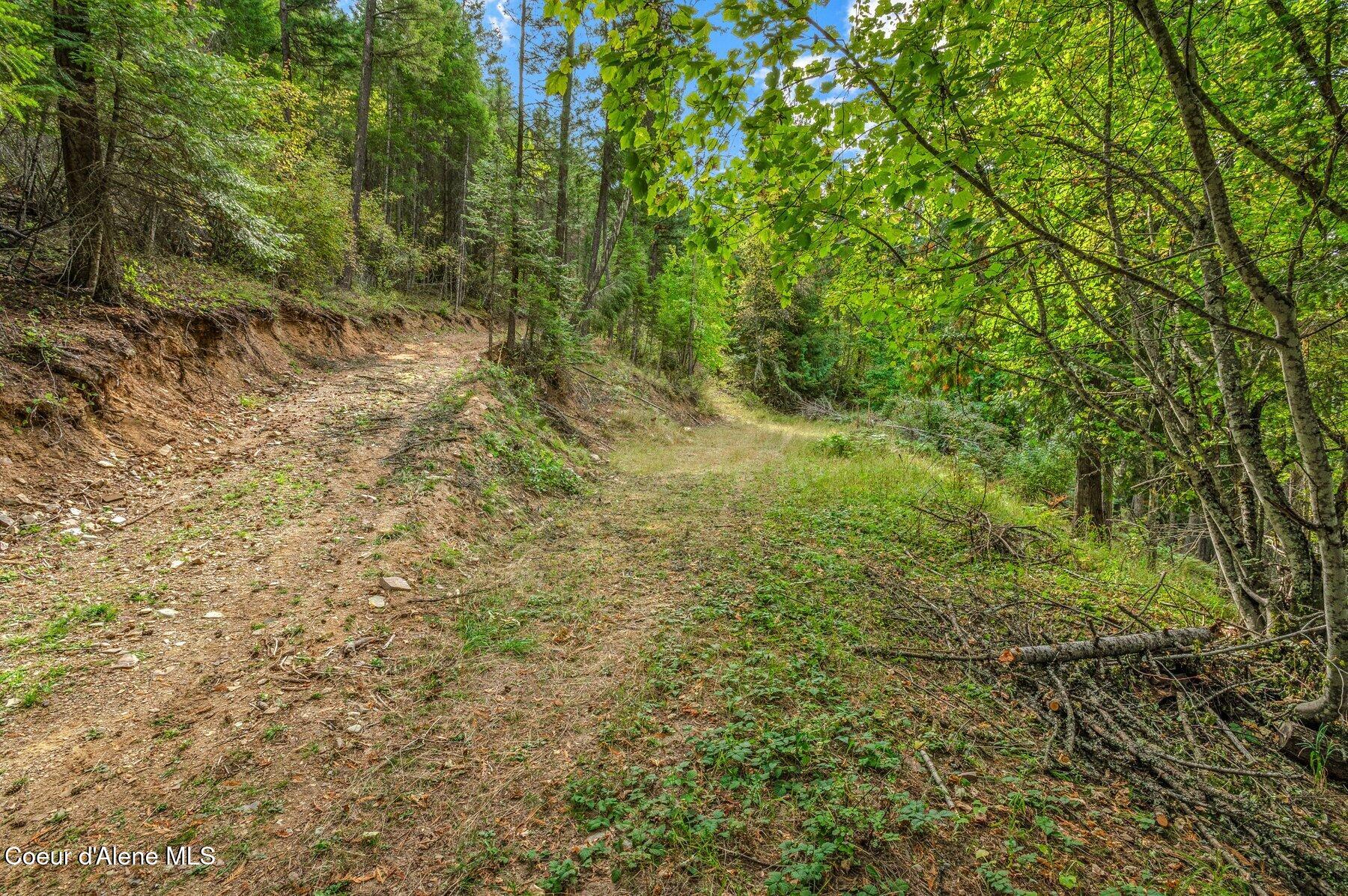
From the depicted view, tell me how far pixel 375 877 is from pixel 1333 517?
5685 millimetres

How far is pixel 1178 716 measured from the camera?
342cm

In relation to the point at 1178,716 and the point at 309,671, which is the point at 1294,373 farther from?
the point at 309,671

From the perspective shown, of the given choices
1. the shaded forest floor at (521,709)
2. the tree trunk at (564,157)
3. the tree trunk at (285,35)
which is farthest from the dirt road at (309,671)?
the tree trunk at (285,35)

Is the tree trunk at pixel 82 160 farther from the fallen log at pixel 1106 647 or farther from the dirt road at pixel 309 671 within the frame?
the fallen log at pixel 1106 647

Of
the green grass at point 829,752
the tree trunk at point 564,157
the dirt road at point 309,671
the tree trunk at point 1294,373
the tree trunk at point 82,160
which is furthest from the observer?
the tree trunk at point 564,157

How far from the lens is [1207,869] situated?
2.34 metres

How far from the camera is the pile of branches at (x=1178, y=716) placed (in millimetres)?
2553

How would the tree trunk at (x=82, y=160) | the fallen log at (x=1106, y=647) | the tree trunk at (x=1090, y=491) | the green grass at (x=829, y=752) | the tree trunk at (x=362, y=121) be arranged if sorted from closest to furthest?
the green grass at (x=829, y=752)
the fallen log at (x=1106, y=647)
the tree trunk at (x=82, y=160)
the tree trunk at (x=1090, y=491)
the tree trunk at (x=362, y=121)

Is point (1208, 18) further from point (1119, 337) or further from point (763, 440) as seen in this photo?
point (763, 440)

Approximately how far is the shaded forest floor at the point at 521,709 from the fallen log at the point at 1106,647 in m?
0.32

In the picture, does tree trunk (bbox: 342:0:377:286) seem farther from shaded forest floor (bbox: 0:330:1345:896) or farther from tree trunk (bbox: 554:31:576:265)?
shaded forest floor (bbox: 0:330:1345:896)

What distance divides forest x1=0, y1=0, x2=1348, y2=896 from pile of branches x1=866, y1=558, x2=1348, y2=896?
0.03 m

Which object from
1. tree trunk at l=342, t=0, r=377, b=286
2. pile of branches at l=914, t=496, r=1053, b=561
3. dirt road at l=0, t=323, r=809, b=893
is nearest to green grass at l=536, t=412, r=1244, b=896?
pile of branches at l=914, t=496, r=1053, b=561

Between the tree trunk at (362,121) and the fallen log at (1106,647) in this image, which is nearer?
the fallen log at (1106,647)
